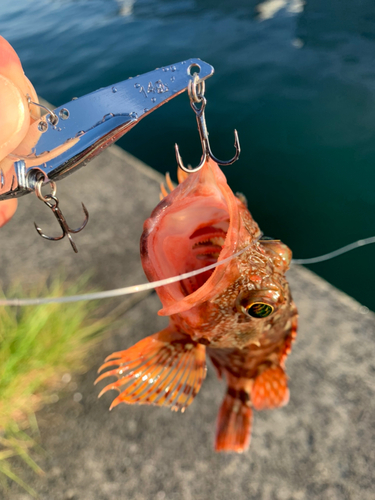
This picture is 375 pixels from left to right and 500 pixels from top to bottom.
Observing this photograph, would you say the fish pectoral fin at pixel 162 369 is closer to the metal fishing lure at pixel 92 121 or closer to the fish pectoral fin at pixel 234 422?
the fish pectoral fin at pixel 234 422

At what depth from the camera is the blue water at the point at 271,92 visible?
177 inches

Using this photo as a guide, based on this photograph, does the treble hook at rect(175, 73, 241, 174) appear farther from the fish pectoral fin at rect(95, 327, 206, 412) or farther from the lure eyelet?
the fish pectoral fin at rect(95, 327, 206, 412)

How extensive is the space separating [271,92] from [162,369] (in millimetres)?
5611

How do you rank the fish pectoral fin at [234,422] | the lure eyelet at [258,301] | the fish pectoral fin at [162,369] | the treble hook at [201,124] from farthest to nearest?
the fish pectoral fin at [234,422], the fish pectoral fin at [162,369], the lure eyelet at [258,301], the treble hook at [201,124]

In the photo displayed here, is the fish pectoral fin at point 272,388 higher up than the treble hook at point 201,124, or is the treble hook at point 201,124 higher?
the treble hook at point 201,124

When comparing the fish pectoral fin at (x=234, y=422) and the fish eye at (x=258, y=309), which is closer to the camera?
the fish eye at (x=258, y=309)

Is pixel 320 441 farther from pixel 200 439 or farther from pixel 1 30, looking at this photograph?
pixel 1 30

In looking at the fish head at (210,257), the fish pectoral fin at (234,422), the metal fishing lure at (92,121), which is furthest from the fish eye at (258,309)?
the fish pectoral fin at (234,422)

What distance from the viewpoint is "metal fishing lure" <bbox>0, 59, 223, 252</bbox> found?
122cm

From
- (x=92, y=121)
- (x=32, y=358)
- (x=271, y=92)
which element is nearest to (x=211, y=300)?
(x=92, y=121)

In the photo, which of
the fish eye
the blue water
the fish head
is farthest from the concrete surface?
the fish eye

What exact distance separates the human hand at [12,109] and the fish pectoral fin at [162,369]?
1.07 meters

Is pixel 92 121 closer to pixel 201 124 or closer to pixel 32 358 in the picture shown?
pixel 201 124

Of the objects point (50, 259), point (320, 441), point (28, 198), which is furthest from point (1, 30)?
point (320, 441)
